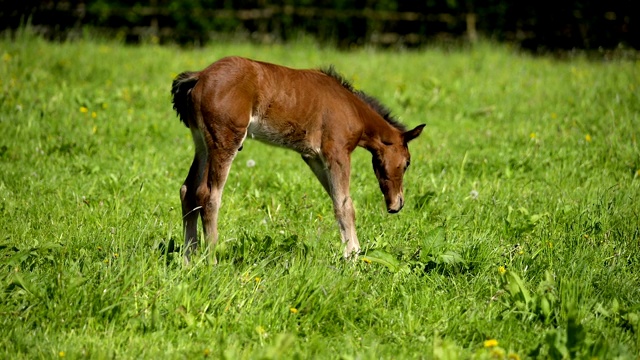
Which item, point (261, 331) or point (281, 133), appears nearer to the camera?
point (261, 331)

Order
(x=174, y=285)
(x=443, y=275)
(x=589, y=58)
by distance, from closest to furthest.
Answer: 1. (x=174, y=285)
2. (x=443, y=275)
3. (x=589, y=58)

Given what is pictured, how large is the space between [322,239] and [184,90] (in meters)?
1.36

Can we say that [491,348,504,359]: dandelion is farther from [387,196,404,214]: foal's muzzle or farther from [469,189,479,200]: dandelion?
[469,189,479,200]: dandelion

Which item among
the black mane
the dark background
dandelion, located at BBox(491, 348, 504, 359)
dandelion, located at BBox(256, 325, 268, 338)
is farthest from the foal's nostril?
the dark background

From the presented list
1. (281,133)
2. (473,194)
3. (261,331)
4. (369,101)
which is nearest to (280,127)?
(281,133)

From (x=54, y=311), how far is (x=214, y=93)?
5.45 feet

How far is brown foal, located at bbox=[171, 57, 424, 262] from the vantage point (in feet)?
15.6

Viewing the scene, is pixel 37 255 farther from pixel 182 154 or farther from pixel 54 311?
pixel 182 154

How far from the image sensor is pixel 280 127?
5059 mm

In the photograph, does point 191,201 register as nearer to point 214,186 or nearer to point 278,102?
point 214,186

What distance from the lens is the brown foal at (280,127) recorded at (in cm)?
474

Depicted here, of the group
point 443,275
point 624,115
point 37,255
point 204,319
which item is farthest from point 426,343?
point 624,115

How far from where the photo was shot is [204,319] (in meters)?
3.98

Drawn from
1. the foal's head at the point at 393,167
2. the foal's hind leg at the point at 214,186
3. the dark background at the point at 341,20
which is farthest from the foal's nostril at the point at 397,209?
the dark background at the point at 341,20
